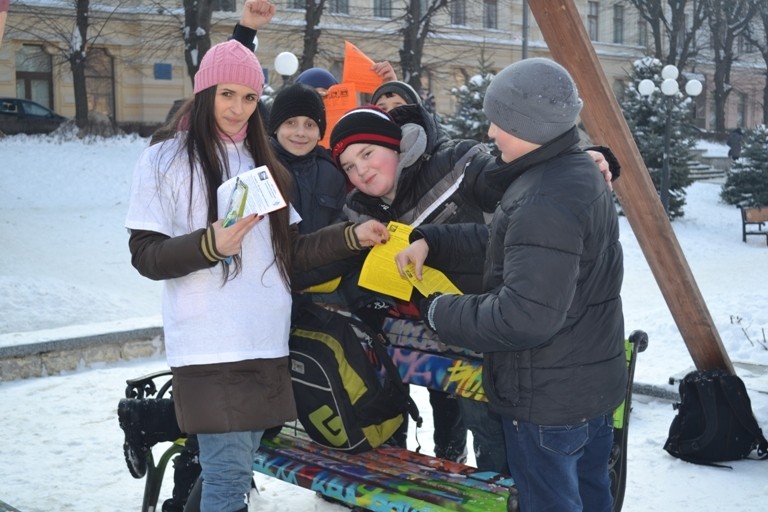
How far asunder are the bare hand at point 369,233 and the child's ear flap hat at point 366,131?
437 millimetres

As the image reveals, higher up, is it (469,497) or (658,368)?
(469,497)

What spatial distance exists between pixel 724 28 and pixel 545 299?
1766 inches

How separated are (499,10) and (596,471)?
38.6 m

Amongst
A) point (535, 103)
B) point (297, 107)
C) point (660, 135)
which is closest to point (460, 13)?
point (660, 135)

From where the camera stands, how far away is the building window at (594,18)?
142ft

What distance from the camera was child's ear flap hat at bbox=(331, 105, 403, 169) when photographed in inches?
129

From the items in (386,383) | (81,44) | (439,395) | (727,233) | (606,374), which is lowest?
(727,233)

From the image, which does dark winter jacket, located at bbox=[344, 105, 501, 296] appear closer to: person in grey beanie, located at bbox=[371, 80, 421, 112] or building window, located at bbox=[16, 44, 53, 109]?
person in grey beanie, located at bbox=[371, 80, 421, 112]

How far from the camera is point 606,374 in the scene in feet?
8.61

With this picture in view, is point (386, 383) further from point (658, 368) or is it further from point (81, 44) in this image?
point (81, 44)

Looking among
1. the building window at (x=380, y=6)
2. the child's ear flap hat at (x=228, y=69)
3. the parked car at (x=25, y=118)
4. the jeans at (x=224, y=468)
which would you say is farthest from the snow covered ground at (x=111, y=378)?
the building window at (x=380, y=6)

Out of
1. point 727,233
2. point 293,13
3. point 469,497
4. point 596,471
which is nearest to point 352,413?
point 469,497

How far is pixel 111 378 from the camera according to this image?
5.99 m

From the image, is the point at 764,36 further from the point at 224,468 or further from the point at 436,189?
the point at 224,468
